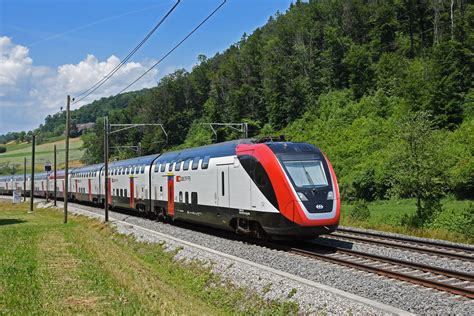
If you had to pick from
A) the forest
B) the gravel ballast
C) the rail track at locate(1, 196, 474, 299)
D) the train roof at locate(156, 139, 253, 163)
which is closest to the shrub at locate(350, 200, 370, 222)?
the forest

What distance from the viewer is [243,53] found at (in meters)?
112

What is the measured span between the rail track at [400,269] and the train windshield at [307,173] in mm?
2155

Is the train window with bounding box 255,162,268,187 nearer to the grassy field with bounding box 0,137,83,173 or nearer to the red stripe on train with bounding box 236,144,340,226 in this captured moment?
the red stripe on train with bounding box 236,144,340,226

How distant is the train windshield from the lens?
56.5 ft

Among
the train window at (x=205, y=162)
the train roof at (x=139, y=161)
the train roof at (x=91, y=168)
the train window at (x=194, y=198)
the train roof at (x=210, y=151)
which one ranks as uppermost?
the train roof at (x=91, y=168)

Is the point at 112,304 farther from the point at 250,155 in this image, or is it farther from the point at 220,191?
the point at 220,191

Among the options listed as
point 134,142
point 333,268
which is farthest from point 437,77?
point 134,142

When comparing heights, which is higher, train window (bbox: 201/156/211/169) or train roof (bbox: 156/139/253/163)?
train roof (bbox: 156/139/253/163)

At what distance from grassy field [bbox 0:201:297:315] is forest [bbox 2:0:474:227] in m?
14.5

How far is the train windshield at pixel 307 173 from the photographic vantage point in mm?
17219

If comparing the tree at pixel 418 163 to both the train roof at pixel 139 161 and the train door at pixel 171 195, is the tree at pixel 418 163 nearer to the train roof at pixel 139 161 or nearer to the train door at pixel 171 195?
the train door at pixel 171 195

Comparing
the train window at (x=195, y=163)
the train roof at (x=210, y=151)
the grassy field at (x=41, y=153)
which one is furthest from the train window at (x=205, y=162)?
the grassy field at (x=41, y=153)

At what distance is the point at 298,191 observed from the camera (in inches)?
664

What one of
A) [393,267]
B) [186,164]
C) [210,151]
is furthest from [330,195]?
[186,164]
